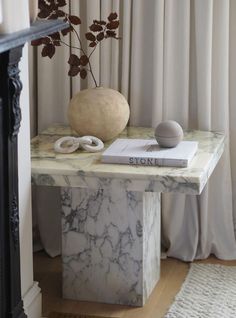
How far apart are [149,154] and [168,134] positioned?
11cm

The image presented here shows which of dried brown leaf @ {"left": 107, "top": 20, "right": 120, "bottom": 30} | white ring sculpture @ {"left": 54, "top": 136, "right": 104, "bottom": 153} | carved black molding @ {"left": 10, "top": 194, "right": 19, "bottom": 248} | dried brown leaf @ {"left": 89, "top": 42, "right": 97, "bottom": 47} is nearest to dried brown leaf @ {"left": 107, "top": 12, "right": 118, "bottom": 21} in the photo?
dried brown leaf @ {"left": 107, "top": 20, "right": 120, "bottom": 30}

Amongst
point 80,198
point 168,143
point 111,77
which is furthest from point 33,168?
point 111,77

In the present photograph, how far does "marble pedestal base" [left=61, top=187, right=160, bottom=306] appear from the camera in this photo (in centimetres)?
312

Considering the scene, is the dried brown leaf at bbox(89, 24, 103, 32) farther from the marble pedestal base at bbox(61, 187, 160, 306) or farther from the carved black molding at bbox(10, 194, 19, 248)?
the carved black molding at bbox(10, 194, 19, 248)

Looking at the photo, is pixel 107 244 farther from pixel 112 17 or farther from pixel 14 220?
pixel 112 17

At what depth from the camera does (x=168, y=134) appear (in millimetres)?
3094

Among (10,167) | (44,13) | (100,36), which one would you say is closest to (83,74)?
(100,36)

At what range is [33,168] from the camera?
299 centimetres

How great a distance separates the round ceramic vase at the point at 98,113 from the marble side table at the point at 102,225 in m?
0.14

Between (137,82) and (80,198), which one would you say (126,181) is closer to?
(80,198)

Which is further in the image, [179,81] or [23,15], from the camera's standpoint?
[179,81]

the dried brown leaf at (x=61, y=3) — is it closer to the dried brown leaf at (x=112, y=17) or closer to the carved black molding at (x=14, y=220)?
the dried brown leaf at (x=112, y=17)

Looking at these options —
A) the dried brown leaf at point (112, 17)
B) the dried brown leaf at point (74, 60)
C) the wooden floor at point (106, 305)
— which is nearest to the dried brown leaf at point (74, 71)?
the dried brown leaf at point (74, 60)

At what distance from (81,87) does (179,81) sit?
0.44m
